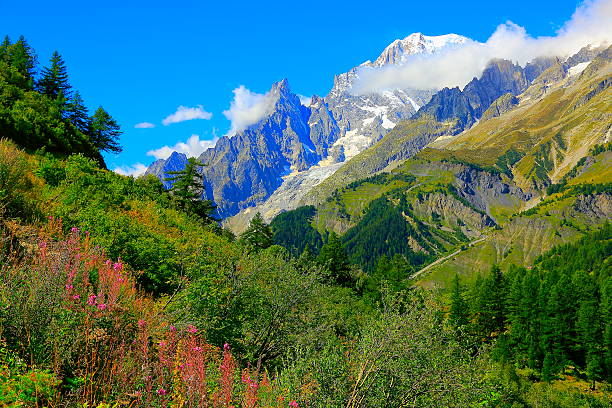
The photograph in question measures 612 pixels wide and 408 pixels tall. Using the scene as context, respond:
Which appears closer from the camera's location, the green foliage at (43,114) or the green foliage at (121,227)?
the green foliage at (121,227)

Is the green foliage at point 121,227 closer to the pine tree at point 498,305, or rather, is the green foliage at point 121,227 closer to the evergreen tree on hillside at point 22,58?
the evergreen tree on hillside at point 22,58

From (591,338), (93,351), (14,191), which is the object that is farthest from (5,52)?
(591,338)

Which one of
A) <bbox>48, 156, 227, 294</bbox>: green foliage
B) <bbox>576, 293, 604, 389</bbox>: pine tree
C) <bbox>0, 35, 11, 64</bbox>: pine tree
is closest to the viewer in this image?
<bbox>48, 156, 227, 294</bbox>: green foliage

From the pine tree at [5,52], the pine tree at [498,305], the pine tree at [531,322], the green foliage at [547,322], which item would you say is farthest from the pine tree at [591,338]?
the pine tree at [5,52]

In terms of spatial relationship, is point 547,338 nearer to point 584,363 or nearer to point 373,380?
point 584,363

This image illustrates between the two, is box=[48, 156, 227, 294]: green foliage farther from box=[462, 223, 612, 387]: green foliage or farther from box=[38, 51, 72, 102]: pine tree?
box=[462, 223, 612, 387]: green foliage

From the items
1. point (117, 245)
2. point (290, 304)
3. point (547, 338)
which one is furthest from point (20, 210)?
point (547, 338)

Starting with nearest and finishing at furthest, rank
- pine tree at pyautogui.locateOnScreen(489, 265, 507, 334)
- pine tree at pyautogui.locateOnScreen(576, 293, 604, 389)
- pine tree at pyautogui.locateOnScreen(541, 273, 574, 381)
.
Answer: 1. pine tree at pyautogui.locateOnScreen(576, 293, 604, 389)
2. pine tree at pyautogui.locateOnScreen(541, 273, 574, 381)
3. pine tree at pyautogui.locateOnScreen(489, 265, 507, 334)

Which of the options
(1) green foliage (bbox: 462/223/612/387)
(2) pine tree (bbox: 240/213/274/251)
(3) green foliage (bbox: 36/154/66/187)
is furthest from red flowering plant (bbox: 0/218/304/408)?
(1) green foliage (bbox: 462/223/612/387)

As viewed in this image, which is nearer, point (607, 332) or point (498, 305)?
point (607, 332)

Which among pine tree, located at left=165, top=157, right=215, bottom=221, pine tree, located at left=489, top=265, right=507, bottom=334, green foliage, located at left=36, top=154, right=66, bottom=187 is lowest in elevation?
Answer: pine tree, located at left=489, top=265, right=507, bottom=334

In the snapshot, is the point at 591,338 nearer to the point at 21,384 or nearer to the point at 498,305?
the point at 498,305

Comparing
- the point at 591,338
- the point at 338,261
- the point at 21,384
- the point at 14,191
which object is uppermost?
the point at 14,191

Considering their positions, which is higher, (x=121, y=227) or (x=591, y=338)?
(x=121, y=227)
